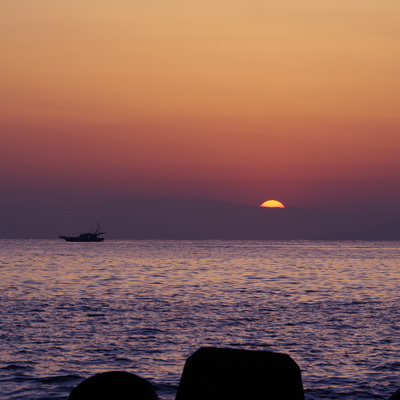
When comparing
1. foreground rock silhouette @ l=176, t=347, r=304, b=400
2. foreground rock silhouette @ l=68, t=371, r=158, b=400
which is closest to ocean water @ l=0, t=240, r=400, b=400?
foreground rock silhouette @ l=68, t=371, r=158, b=400

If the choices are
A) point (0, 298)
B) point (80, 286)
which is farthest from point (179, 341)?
point (80, 286)

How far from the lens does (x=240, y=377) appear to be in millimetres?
6320

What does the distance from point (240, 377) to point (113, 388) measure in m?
1.43

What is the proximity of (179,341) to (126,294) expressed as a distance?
2060 cm

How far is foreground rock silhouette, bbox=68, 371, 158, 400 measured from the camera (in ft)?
22.3

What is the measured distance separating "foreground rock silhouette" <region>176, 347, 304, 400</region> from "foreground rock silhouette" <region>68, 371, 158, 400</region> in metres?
0.57

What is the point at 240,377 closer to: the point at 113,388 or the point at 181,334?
the point at 113,388

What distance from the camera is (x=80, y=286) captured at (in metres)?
49.2

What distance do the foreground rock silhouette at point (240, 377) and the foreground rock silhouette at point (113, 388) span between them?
567 millimetres

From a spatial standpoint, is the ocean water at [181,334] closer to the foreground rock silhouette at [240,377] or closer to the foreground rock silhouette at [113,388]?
the foreground rock silhouette at [113,388]

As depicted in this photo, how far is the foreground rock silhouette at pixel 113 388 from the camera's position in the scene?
267 inches

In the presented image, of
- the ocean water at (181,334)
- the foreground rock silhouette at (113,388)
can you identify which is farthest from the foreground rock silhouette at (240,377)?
the ocean water at (181,334)

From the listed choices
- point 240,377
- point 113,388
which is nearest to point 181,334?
point 113,388

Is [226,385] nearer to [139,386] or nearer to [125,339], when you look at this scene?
[139,386]
